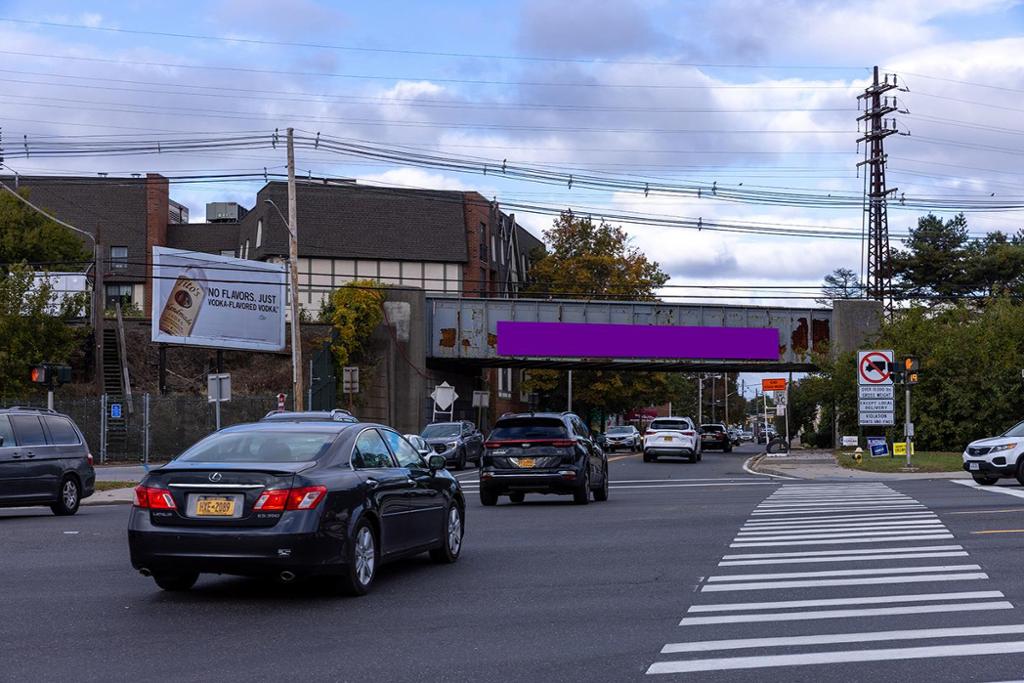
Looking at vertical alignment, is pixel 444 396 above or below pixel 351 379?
below

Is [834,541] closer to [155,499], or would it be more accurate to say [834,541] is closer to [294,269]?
[155,499]

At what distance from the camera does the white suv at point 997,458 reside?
85.7 feet

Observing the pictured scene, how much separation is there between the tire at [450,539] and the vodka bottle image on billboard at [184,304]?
3546 centimetres

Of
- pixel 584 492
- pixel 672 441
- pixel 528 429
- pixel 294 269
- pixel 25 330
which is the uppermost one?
pixel 294 269

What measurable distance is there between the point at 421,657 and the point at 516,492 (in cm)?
1488

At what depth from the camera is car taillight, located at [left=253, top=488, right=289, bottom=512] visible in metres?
10.5

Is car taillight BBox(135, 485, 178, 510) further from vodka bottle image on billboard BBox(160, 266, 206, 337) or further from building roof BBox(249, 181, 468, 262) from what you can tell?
building roof BBox(249, 181, 468, 262)

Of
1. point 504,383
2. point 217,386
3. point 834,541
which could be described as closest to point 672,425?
point 217,386

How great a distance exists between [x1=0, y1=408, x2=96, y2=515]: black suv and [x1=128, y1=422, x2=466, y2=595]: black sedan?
981 centimetres

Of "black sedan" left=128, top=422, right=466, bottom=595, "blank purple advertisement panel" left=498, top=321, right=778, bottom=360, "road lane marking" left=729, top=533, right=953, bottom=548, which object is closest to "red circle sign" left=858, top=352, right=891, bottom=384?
"blank purple advertisement panel" left=498, top=321, right=778, bottom=360

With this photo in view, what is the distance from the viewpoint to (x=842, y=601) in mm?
10641

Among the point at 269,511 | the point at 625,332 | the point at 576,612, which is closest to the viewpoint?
the point at 576,612

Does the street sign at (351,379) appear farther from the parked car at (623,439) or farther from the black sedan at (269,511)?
the black sedan at (269,511)

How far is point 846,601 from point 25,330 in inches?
1503
